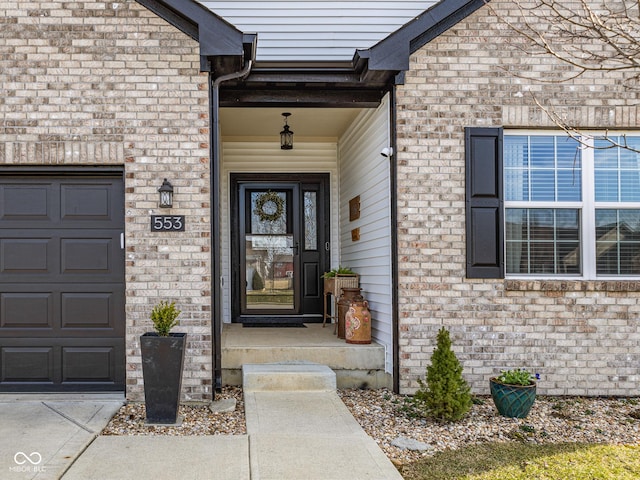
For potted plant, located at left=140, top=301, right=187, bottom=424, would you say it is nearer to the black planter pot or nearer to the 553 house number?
the black planter pot

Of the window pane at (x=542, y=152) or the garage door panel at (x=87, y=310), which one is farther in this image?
the window pane at (x=542, y=152)

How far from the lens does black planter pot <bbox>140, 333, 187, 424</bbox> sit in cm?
441

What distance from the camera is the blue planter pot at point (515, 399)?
15.3 ft

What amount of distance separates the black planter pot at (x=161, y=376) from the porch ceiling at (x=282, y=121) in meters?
3.00

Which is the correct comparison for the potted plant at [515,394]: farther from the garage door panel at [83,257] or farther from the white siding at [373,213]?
the garage door panel at [83,257]

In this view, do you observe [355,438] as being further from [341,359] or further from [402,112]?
[402,112]

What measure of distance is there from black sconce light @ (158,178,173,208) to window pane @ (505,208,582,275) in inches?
130

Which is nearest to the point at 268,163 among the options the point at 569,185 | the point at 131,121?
the point at 131,121

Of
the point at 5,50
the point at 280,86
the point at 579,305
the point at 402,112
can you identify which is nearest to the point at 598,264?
the point at 579,305

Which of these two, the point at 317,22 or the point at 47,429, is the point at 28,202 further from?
the point at 317,22

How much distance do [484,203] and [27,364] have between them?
15.2 feet

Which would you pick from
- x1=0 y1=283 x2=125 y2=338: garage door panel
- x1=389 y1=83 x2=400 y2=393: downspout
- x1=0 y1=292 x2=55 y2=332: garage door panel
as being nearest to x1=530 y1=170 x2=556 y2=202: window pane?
x1=389 y1=83 x2=400 y2=393: downspout

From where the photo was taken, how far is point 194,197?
5.16 m

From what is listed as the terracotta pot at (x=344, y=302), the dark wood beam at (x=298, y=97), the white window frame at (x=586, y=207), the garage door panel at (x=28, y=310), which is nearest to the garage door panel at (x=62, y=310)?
the garage door panel at (x=28, y=310)
